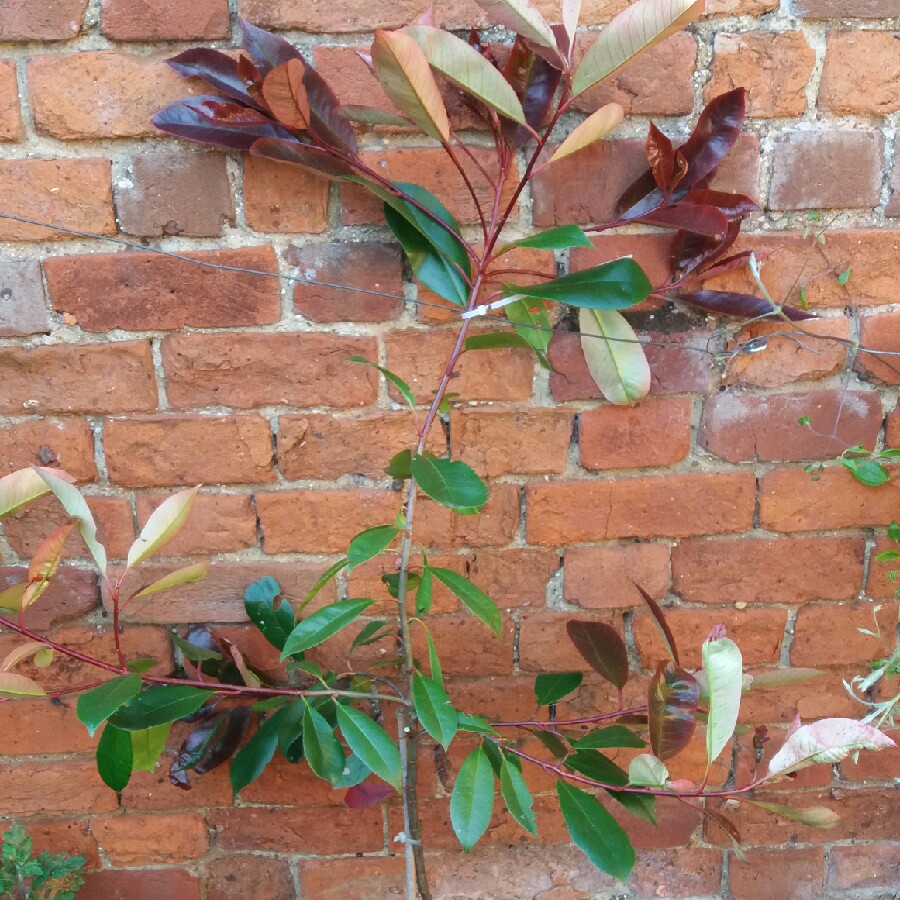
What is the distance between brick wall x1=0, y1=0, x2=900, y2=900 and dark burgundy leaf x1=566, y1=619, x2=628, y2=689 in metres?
0.11

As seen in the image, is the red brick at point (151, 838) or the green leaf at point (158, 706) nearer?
the green leaf at point (158, 706)

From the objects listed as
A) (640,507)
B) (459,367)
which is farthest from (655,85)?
(640,507)

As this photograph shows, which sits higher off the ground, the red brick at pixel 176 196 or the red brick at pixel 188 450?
the red brick at pixel 176 196

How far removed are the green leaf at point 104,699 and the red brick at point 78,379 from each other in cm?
32

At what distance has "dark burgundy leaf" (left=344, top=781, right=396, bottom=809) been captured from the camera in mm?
940

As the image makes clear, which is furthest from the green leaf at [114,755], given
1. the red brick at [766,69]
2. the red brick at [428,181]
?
the red brick at [766,69]

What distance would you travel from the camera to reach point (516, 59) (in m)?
0.81

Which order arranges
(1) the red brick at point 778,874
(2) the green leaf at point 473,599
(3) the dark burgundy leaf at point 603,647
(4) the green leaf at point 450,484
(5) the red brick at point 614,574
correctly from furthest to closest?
(1) the red brick at point 778,874 → (5) the red brick at point 614,574 → (3) the dark burgundy leaf at point 603,647 → (2) the green leaf at point 473,599 → (4) the green leaf at point 450,484

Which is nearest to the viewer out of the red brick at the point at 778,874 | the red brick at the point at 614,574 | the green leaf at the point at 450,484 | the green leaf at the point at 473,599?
the green leaf at the point at 450,484

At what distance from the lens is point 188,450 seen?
93cm

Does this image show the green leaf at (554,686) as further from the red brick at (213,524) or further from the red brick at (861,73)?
the red brick at (861,73)

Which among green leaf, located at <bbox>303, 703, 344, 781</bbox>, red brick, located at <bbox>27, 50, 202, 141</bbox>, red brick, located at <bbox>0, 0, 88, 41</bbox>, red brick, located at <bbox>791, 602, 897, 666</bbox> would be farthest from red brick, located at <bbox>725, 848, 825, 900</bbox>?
red brick, located at <bbox>0, 0, 88, 41</bbox>

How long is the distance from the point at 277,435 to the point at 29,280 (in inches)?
12.7

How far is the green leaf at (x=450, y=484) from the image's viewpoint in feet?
2.19
